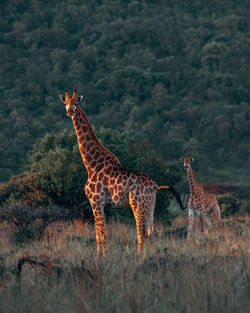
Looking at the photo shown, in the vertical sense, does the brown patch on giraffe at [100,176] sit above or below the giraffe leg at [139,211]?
above

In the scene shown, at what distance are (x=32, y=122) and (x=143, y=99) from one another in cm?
1453

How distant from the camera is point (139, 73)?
63812mm

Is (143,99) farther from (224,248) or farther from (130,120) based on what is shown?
(224,248)

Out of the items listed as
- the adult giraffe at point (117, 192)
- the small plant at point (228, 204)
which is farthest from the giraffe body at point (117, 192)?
the small plant at point (228, 204)

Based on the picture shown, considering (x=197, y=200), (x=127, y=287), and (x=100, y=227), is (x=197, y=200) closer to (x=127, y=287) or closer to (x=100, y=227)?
(x=100, y=227)

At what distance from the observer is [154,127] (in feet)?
185

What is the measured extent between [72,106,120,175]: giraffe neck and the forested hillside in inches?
1242

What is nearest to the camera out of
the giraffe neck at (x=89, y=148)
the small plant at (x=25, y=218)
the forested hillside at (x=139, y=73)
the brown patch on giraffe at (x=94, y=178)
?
the brown patch on giraffe at (x=94, y=178)

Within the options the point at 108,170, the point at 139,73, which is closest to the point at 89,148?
the point at 108,170

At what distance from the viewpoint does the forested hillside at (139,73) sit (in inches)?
2100

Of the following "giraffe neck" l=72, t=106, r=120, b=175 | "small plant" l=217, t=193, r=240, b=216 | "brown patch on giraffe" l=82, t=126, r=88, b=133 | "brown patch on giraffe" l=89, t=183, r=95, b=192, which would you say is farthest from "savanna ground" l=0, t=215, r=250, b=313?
"small plant" l=217, t=193, r=240, b=216

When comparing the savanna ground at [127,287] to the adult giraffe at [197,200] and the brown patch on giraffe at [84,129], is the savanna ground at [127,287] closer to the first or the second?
the brown patch on giraffe at [84,129]

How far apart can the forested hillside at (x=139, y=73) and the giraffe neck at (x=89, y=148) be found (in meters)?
31.6

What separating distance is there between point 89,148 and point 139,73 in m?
53.4
